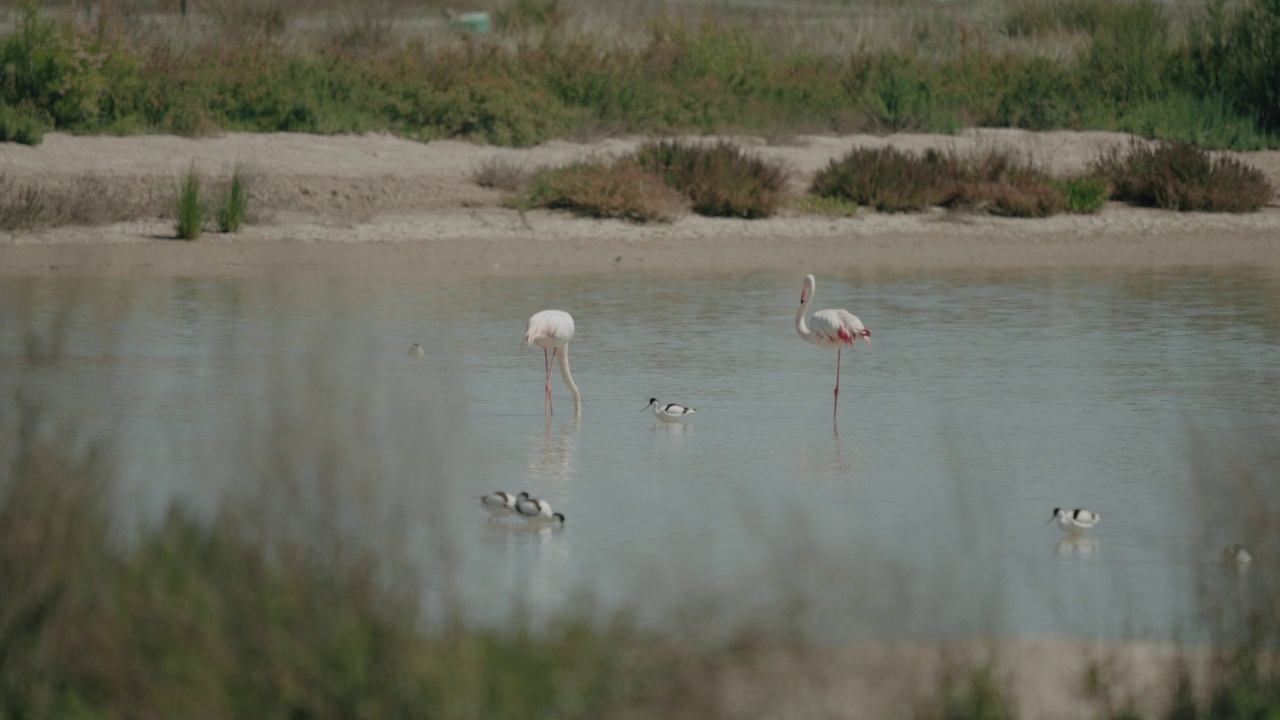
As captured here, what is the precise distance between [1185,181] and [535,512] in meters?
16.9

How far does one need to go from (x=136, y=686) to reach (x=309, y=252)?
575 inches

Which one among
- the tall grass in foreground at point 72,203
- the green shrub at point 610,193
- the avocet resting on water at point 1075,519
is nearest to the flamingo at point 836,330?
the avocet resting on water at point 1075,519

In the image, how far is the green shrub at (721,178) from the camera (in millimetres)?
21609

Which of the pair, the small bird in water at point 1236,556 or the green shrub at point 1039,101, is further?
the green shrub at point 1039,101

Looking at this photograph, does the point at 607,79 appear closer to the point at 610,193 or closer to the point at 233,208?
the point at 610,193

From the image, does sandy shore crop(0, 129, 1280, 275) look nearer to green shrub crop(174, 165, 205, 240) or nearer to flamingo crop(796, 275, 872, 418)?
green shrub crop(174, 165, 205, 240)

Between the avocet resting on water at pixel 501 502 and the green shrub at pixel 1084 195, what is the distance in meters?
15.6

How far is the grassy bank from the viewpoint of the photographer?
23016 mm

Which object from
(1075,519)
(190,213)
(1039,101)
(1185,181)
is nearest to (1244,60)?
(1039,101)

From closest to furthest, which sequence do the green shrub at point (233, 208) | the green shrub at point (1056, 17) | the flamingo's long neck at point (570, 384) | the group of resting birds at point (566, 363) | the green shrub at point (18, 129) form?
the group of resting birds at point (566, 363)
the flamingo's long neck at point (570, 384)
the green shrub at point (233, 208)
the green shrub at point (18, 129)
the green shrub at point (1056, 17)

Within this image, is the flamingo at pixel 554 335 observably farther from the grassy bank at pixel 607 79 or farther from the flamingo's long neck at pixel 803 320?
the grassy bank at pixel 607 79

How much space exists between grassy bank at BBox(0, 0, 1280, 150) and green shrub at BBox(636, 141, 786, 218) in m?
2.69

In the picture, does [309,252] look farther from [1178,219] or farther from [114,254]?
[1178,219]

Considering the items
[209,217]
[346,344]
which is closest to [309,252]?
[209,217]
